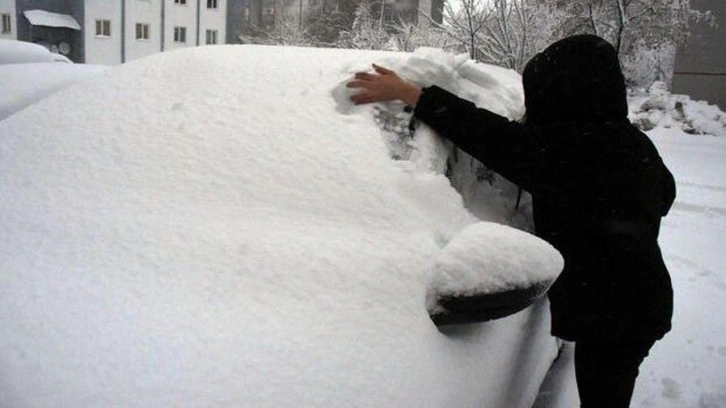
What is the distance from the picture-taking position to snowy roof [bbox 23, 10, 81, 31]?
25.3m

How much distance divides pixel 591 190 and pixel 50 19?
29046 millimetres

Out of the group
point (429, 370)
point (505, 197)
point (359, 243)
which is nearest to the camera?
point (429, 370)

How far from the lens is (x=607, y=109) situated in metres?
1.90

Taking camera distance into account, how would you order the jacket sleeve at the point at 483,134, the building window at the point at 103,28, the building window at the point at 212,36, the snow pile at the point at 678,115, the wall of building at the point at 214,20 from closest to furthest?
the jacket sleeve at the point at 483,134
the snow pile at the point at 678,115
the building window at the point at 103,28
the wall of building at the point at 214,20
the building window at the point at 212,36

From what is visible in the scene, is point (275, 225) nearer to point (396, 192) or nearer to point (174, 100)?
point (396, 192)

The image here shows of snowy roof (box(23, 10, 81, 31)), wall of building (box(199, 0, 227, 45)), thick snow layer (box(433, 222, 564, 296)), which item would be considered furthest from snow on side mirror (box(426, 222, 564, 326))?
wall of building (box(199, 0, 227, 45))

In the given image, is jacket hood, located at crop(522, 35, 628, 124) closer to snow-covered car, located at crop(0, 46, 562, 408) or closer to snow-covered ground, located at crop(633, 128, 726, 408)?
snow-covered car, located at crop(0, 46, 562, 408)

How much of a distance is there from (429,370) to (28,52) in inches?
201

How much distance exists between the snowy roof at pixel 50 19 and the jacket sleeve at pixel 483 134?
28.1m

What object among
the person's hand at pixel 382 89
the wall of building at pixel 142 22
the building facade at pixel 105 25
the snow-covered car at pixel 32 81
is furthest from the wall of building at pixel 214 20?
the person's hand at pixel 382 89

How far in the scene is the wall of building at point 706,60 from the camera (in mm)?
15898

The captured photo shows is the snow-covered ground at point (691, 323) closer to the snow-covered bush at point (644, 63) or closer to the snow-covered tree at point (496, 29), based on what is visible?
the snow-covered tree at point (496, 29)

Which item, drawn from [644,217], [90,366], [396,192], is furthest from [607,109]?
[90,366]

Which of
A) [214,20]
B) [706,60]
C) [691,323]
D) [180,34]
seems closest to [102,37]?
[180,34]
